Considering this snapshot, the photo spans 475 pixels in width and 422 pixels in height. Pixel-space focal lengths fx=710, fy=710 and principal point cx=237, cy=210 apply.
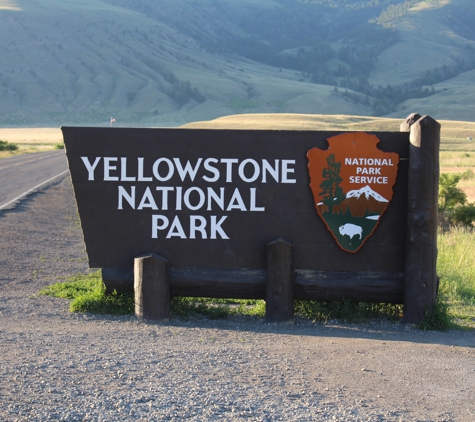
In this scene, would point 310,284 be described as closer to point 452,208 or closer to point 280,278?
point 280,278

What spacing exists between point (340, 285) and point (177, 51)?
7489 inches

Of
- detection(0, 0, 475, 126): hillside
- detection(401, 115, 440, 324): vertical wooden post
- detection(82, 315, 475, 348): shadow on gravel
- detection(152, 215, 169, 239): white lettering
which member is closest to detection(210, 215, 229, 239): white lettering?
detection(152, 215, 169, 239): white lettering

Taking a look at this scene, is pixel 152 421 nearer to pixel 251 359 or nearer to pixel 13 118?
pixel 251 359

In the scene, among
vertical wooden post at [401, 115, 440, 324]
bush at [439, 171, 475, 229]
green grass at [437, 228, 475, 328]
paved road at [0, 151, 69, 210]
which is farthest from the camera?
paved road at [0, 151, 69, 210]

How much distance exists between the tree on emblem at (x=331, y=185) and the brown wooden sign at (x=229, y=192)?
0.12ft

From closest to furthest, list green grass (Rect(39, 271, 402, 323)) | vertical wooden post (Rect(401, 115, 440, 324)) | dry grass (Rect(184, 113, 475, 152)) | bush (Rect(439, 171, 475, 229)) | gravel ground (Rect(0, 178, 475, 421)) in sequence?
1. gravel ground (Rect(0, 178, 475, 421))
2. vertical wooden post (Rect(401, 115, 440, 324))
3. green grass (Rect(39, 271, 402, 323))
4. bush (Rect(439, 171, 475, 229))
5. dry grass (Rect(184, 113, 475, 152))

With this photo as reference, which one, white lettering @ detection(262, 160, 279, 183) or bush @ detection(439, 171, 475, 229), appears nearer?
white lettering @ detection(262, 160, 279, 183)

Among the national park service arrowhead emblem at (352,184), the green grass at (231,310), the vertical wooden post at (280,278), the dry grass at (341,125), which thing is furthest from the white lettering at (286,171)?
the dry grass at (341,125)

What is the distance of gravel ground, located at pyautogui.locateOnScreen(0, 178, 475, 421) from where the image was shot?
3902mm

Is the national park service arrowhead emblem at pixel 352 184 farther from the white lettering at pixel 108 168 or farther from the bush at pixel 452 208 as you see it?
the bush at pixel 452 208

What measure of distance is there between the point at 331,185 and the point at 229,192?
0.91 meters

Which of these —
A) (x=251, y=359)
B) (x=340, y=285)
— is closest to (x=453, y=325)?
(x=340, y=285)

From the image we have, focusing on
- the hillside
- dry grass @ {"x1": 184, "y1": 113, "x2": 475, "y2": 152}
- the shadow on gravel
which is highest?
the hillside

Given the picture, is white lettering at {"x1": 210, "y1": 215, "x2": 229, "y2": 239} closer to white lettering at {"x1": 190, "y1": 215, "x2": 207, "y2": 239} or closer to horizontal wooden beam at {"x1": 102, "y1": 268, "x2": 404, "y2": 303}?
white lettering at {"x1": 190, "y1": 215, "x2": 207, "y2": 239}
